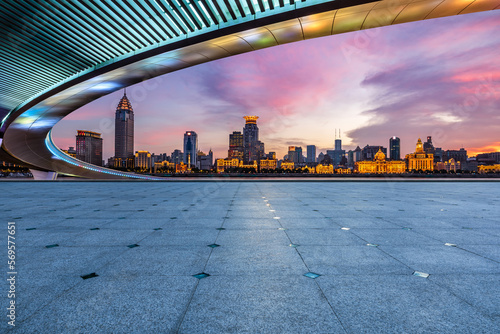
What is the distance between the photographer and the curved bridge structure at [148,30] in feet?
37.9

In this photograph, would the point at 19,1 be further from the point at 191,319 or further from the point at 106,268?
the point at 191,319

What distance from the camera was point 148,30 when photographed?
1373cm

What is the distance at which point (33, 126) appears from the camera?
28328 millimetres

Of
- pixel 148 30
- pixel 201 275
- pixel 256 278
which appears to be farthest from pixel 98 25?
pixel 256 278

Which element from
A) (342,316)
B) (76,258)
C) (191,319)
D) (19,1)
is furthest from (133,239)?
(19,1)

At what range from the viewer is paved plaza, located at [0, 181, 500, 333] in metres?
2.73

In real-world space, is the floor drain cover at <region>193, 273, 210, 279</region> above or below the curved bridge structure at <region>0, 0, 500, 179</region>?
below

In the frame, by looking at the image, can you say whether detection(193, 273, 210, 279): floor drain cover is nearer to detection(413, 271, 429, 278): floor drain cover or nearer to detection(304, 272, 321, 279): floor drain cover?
detection(304, 272, 321, 279): floor drain cover

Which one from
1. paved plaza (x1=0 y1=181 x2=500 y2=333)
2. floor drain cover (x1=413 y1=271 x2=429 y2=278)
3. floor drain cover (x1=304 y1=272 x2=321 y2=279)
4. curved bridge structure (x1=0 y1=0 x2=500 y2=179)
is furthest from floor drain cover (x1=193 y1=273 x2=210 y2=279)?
curved bridge structure (x1=0 y1=0 x2=500 y2=179)

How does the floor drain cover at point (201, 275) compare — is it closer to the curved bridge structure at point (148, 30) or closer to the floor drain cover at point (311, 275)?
the floor drain cover at point (311, 275)

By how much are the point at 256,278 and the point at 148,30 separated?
47.0 ft

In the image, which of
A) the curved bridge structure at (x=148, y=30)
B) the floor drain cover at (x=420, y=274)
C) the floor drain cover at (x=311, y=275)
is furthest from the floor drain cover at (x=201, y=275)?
the curved bridge structure at (x=148, y=30)

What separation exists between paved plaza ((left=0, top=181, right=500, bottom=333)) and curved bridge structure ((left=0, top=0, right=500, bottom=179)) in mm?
9714

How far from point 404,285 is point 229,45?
47.0 feet
